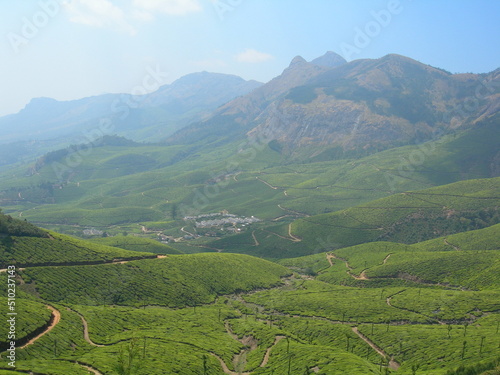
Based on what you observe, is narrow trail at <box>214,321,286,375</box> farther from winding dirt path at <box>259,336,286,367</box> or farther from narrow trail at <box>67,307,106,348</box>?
narrow trail at <box>67,307,106,348</box>

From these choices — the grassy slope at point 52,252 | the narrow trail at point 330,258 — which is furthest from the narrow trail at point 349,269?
the grassy slope at point 52,252

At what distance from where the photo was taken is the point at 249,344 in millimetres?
81500

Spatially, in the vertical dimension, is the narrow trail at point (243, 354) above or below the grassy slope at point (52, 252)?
below

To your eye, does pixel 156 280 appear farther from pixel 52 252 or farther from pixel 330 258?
pixel 330 258

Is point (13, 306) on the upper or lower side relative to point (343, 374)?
upper

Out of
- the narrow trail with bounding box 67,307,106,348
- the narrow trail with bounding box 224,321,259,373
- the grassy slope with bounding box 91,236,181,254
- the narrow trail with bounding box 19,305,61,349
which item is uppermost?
the grassy slope with bounding box 91,236,181,254

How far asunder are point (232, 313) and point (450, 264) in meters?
71.7

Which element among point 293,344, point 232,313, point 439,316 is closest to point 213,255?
point 232,313

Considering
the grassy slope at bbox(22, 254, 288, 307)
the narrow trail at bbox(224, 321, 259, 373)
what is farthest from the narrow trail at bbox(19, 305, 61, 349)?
the narrow trail at bbox(224, 321, 259, 373)

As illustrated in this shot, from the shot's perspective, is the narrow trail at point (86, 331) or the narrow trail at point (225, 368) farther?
the narrow trail at point (86, 331)

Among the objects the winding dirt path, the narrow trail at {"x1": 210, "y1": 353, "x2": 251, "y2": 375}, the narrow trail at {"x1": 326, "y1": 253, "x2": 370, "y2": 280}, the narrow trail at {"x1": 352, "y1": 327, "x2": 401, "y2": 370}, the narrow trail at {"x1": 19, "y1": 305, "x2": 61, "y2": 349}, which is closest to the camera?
the narrow trail at {"x1": 19, "y1": 305, "x2": 61, "y2": 349}

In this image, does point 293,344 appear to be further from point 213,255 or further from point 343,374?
point 213,255

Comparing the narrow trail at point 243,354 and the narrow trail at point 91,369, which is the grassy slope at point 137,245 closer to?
the narrow trail at point 243,354

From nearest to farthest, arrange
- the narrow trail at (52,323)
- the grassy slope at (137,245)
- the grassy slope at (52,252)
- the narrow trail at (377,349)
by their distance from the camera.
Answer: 1. the narrow trail at (52,323)
2. the narrow trail at (377,349)
3. the grassy slope at (52,252)
4. the grassy slope at (137,245)
